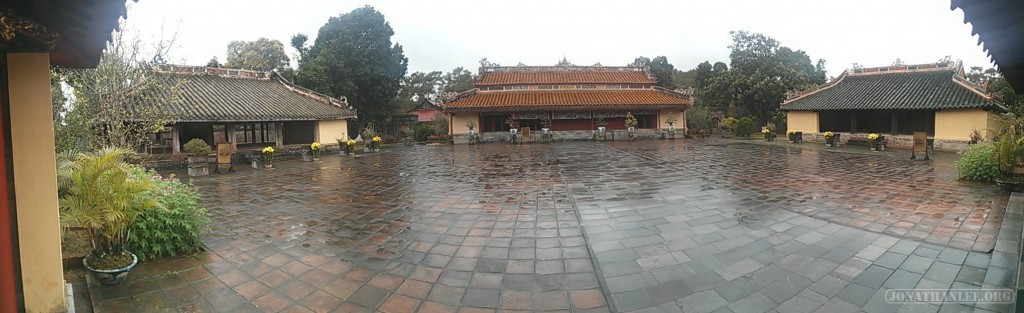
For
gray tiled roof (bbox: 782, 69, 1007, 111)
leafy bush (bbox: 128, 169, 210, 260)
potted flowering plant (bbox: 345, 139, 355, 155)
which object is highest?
gray tiled roof (bbox: 782, 69, 1007, 111)

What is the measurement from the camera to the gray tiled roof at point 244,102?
57.6ft

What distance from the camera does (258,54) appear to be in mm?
34844

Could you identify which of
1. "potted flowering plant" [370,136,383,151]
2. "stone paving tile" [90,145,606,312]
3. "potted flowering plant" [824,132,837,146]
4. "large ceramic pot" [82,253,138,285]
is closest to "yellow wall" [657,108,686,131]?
"potted flowering plant" [824,132,837,146]

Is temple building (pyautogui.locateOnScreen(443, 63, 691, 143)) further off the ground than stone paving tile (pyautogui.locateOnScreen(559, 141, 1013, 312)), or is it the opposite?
temple building (pyautogui.locateOnScreen(443, 63, 691, 143))

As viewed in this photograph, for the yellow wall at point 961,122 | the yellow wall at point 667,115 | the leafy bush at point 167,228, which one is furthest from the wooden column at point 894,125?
the leafy bush at point 167,228

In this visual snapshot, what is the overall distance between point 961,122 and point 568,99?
18.5 metres

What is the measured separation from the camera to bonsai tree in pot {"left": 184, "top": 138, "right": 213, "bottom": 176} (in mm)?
13565

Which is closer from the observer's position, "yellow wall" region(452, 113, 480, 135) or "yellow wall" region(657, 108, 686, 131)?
"yellow wall" region(452, 113, 480, 135)

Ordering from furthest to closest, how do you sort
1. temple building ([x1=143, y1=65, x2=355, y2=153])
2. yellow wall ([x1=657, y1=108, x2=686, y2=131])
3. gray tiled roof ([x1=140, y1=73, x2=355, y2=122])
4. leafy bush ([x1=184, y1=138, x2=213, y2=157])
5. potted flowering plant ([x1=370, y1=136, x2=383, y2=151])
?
yellow wall ([x1=657, y1=108, x2=686, y2=131]) → potted flowering plant ([x1=370, y1=136, x2=383, y2=151]) → temple building ([x1=143, y1=65, x2=355, y2=153]) → gray tiled roof ([x1=140, y1=73, x2=355, y2=122]) → leafy bush ([x1=184, y1=138, x2=213, y2=157])

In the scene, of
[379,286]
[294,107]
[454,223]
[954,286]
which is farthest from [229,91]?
[954,286]

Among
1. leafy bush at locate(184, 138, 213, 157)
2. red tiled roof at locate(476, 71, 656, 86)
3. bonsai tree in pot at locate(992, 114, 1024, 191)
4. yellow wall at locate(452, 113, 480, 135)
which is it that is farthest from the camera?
red tiled roof at locate(476, 71, 656, 86)

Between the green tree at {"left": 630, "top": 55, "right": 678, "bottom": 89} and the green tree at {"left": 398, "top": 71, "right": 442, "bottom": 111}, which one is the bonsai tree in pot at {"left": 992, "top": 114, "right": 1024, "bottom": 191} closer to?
the green tree at {"left": 630, "top": 55, "right": 678, "bottom": 89}

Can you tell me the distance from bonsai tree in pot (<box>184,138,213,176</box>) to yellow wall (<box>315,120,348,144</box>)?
25.3ft

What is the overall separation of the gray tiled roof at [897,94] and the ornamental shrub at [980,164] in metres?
10.9
